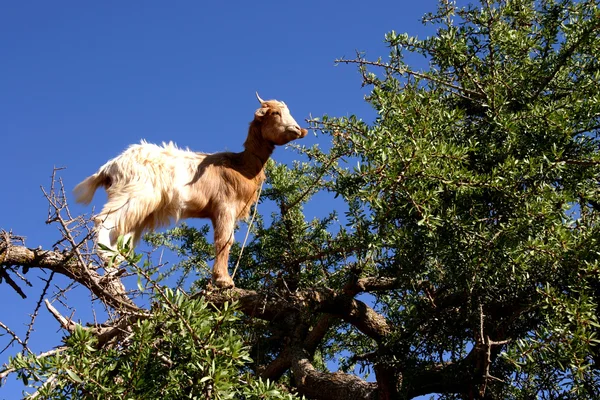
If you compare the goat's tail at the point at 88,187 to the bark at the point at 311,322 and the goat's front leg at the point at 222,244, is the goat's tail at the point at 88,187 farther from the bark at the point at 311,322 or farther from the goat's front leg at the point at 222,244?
the bark at the point at 311,322

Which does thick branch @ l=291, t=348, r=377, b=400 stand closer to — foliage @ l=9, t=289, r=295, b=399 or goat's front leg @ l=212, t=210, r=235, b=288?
goat's front leg @ l=212, t=210, r=235, b=288

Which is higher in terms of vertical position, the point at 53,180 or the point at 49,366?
the point at 53,180

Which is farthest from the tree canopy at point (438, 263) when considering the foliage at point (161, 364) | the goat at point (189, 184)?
the goat at point (189, 184)

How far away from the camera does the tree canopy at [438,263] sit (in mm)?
3033

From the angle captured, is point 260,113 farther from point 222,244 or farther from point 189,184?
point 222,244

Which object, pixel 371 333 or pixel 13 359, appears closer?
→ pixel 13 359

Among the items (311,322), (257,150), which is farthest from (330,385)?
(257,150)

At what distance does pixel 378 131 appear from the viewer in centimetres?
441

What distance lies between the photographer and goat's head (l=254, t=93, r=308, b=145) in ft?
21.6

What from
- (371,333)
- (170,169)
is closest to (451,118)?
(371,333)

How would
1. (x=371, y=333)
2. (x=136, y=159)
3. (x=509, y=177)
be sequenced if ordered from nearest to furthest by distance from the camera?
(x=509, y=177)
(x=371, y=333)
(x=136, y=159)

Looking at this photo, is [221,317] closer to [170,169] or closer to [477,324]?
[477,324]

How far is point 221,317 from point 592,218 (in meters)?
2.83

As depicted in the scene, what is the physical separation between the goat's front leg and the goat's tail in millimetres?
1056
